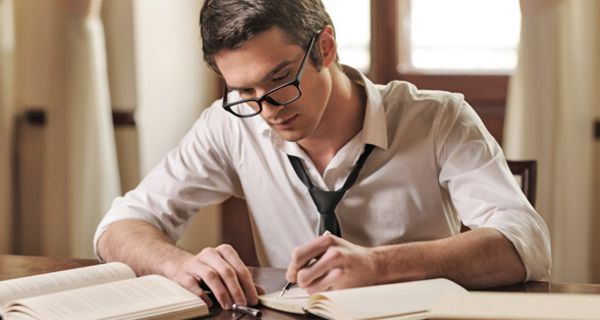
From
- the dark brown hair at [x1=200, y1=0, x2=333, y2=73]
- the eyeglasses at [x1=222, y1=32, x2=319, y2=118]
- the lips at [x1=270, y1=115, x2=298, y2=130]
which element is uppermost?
the dark brown hair at [x1=200, y1=0, x2=333, y2=73]

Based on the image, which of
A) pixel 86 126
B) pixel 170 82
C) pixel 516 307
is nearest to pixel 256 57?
pixel 516 307

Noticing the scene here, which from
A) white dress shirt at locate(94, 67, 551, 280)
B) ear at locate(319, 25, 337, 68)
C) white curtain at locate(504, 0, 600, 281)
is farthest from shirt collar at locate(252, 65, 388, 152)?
white curtain at locate(504, 0, 600, 281)

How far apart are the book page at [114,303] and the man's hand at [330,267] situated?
0.60ft

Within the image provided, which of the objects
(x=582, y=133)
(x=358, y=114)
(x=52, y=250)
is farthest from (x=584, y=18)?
(x=52, y=250)

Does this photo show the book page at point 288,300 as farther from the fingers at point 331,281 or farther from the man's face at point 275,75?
the man's face at point 275,75

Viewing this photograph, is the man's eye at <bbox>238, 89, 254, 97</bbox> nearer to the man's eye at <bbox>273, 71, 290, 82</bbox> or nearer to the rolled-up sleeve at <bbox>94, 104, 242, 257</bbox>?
the man's eye at <bbox>273, 71, 290, 82</bbox>

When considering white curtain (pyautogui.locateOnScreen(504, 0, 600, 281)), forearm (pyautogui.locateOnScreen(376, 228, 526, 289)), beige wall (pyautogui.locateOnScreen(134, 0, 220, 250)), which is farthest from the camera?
beige wall (pyautogui.locateOnScreen(134, 0, 220, 250))

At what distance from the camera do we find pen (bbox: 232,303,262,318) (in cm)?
176

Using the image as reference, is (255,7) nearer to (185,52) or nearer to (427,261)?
(427,261)

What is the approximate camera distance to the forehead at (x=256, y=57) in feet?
6.84

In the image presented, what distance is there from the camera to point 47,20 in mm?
3883

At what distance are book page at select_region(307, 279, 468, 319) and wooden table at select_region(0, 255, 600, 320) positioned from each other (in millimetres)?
63

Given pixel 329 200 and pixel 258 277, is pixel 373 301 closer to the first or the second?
pixel 258 277

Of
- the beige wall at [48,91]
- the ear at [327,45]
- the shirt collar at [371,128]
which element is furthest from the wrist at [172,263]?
the beige wall at [48,91]
